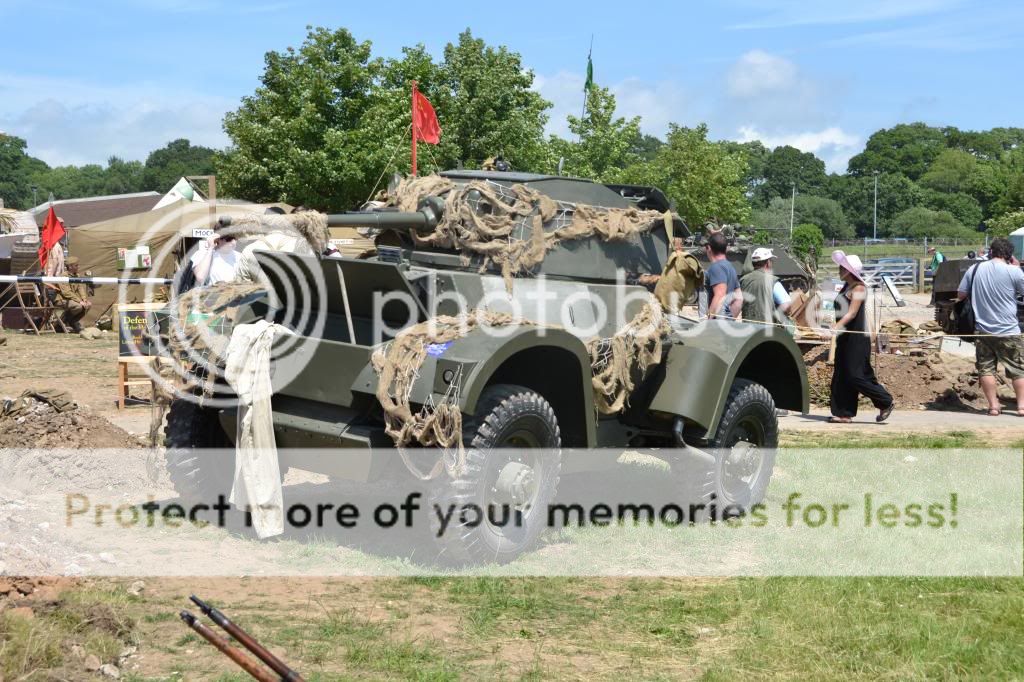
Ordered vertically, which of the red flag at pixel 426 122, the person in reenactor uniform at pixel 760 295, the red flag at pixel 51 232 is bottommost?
the person in reenactor uniform at pixel 760 295

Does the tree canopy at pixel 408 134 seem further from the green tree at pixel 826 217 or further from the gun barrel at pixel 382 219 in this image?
the green tree at pixel 826 217

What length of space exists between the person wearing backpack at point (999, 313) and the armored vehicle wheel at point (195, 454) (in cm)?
807

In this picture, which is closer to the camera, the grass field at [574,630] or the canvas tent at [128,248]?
the grass field at [574,630]

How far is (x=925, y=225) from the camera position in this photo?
3814 inches

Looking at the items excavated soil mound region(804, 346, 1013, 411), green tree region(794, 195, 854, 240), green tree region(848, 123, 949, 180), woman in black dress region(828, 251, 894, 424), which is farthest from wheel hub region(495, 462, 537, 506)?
green tree region(848, 123, 949, 180)

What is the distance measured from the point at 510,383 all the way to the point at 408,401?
104cm

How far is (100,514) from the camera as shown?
787 centimetres

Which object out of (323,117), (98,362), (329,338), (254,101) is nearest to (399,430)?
(329,338)

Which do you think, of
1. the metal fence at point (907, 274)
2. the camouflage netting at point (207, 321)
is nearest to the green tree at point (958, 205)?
the metal fence at point (907, 274)

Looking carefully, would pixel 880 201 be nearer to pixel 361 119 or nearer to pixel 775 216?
pixel 775 216

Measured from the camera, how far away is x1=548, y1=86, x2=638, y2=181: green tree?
37375 millimetres

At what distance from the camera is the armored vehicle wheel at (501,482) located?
647 centimetres

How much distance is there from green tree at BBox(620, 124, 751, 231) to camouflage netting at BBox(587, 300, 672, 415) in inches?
1507

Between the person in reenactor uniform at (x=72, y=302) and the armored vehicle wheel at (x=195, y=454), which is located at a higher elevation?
the person in reenactor uniform at (x=72, y=302)
